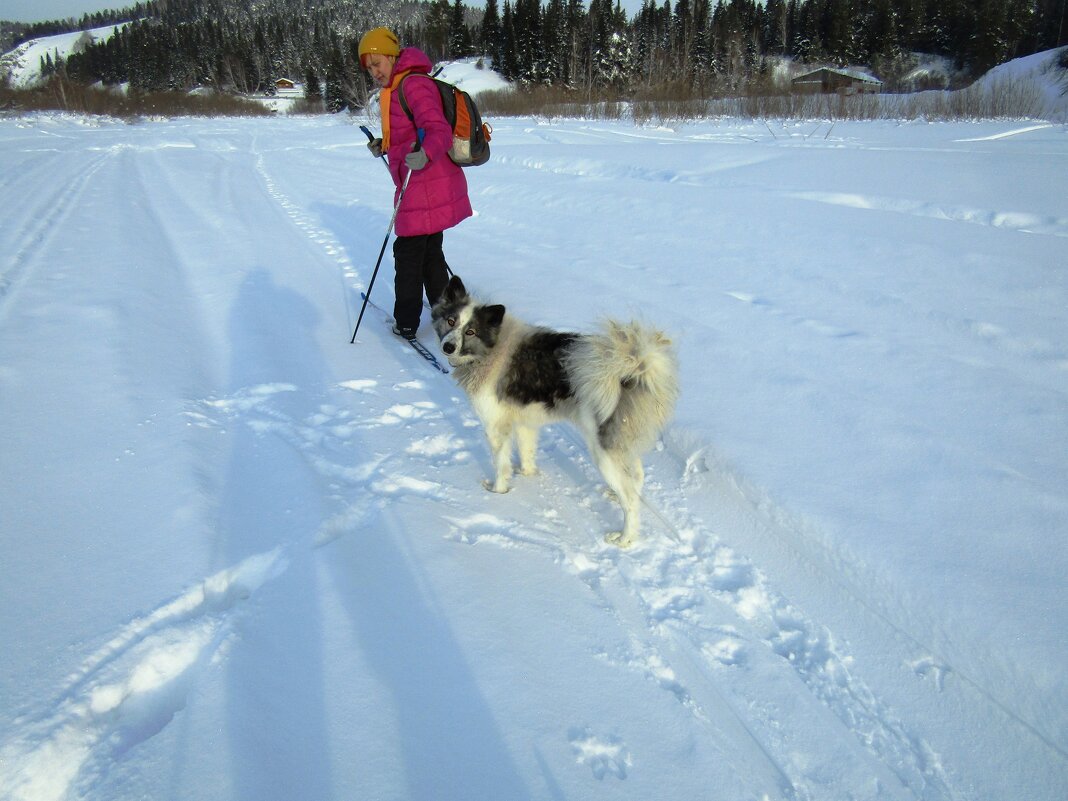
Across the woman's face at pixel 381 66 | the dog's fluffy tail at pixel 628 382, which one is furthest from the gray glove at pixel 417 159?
the dog's fluffy tail at pixel 628 382

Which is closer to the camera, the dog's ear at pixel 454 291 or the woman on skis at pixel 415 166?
the dog's ear at pixel 454 291

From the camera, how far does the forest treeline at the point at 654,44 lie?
31.0 m

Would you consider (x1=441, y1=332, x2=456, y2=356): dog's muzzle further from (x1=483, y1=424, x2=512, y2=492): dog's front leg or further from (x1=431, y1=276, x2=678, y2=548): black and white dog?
(x1=483, y1=424, x2=512, y2=492): dog's front leg

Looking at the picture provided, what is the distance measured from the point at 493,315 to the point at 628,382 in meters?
0.95

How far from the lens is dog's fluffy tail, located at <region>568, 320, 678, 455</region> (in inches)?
101

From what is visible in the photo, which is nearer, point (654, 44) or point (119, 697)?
point (119, 697)

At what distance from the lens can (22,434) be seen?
10.6 feet

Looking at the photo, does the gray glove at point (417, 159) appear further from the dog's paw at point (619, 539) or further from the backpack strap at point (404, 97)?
the dog's paw at point (619, 539)

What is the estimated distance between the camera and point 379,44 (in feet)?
14.3

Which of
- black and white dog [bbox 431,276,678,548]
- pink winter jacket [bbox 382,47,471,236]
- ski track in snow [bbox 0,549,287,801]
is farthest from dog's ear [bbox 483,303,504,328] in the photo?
pink winter jacket [bbox 382,47,471,236]

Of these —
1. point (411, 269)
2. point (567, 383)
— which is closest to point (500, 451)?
point (567, 383)

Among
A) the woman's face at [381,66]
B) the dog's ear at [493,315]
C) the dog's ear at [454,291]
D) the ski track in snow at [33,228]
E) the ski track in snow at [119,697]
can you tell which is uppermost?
the woman's face at [381,66]

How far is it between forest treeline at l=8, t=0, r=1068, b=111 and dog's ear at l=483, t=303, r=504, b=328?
20233mm

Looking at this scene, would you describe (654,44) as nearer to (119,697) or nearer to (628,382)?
(628,382)
